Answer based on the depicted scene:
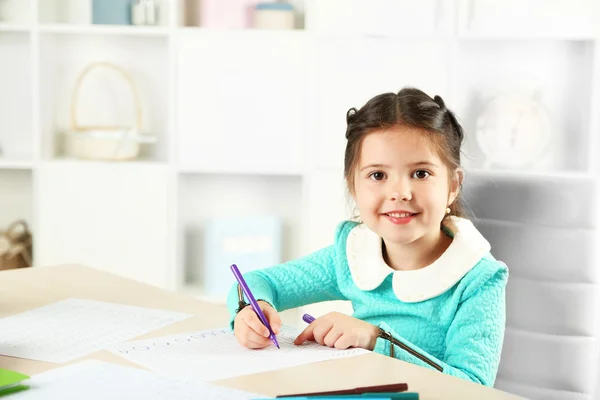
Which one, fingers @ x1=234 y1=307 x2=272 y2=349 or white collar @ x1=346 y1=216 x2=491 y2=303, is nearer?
fingers @ x1=234 y1=307 x2=272 y2=349

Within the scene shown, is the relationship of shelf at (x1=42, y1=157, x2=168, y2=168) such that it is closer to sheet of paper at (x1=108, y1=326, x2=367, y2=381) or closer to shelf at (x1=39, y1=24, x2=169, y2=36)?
shelf at (x1=39, y1=24, x2=169, y2=36)

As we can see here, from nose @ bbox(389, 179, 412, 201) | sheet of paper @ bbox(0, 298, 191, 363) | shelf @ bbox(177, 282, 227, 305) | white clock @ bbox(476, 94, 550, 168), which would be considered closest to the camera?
sheet of paper @ bbox(0, 298, 191, 363)

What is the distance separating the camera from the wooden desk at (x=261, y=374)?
101 centimetres

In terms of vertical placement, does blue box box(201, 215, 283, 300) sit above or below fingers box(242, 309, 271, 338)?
below

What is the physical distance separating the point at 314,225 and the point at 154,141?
2.42 feet

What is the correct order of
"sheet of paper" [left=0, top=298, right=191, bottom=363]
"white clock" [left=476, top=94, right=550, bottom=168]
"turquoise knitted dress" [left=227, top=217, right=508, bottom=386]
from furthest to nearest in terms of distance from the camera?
"white clock" [left=476, top=94, right=550, bottom=168] → "turquoise knitted dress" [left=227, top=217, right=508, bottom=386] → "sheet of paper" [left=0, top=298, right=191, bottom=363]

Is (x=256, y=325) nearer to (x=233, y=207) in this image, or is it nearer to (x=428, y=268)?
(x=428, y=268)

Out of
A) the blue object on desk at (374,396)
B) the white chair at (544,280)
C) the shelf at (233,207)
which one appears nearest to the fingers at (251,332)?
the blue object on desk at (374,396)

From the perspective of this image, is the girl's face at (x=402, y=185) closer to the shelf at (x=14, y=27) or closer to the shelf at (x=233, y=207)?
the shelf at (x=233, y=207)

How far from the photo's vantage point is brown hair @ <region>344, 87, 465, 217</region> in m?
1.51

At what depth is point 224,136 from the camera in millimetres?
3100

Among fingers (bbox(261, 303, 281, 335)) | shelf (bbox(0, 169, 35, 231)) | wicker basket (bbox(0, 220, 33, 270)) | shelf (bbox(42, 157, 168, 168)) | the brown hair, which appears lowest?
wicker basket (bbox(0, 220, 33, 270))

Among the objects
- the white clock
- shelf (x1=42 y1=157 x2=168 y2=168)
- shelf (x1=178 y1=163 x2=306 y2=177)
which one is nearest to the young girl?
the white clock

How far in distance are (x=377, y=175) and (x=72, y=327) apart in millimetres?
587
